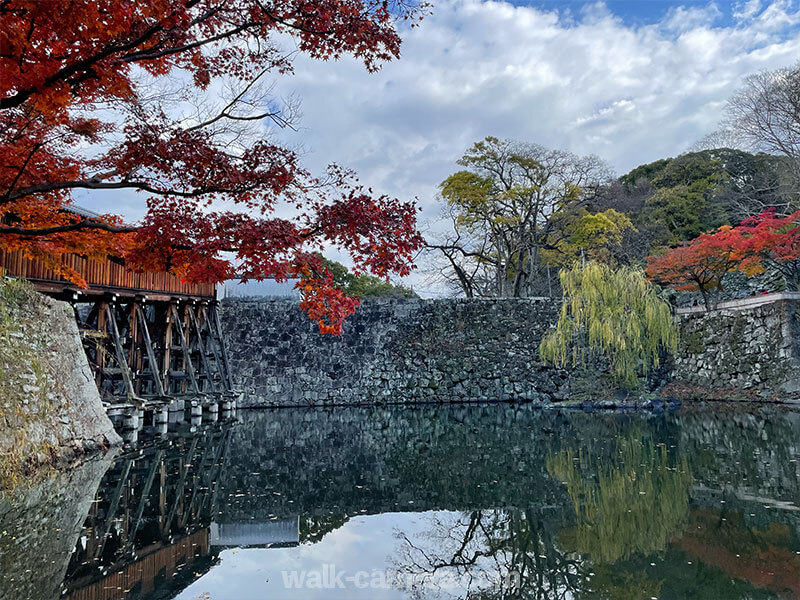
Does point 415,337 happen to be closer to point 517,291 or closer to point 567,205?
point 517,291

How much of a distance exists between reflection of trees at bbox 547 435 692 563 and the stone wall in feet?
14.9

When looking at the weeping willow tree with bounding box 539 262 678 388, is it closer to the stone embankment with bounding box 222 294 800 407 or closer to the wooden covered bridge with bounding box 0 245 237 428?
the stone embankment with bounding box 222 294 800 407

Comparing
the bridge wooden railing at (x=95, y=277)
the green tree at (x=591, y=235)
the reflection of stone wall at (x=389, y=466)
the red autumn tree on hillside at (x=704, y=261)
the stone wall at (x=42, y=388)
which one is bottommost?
the reflection of stone wall at (x=389, y=466)

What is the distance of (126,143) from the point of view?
4.48 metres

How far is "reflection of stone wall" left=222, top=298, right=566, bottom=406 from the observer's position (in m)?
14.4

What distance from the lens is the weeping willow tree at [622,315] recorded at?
1220cm

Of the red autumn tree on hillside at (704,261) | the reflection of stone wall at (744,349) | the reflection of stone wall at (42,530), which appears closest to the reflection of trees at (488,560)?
the reflection of stone wall at (42,530)

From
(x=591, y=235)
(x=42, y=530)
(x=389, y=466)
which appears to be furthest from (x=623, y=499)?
(x=591, y=235)

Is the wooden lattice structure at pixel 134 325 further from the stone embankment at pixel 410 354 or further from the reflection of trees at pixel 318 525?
the reflection of trees at pixel 318 525

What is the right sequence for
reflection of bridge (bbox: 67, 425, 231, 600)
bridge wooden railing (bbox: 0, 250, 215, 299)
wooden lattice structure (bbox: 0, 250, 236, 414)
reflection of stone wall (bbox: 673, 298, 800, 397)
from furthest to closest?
1. reflection of stone wall (bbox: 673, 298, 800, 397)
2. wooden lattice structure (bbox: 0, 250, 236, 414)
3. bridge wooden railing (bbox: 0, 250, 215, 299)
4. reflection of bridge (bbox: 67, 425, 231, 600)

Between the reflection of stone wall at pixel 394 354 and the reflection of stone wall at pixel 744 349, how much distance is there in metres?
3.33

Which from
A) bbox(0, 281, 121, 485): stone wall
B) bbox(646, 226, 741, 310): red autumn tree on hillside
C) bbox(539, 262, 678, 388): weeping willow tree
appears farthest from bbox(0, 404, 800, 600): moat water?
bbox(646, 226, 741, 310): red autumn tree on hillside

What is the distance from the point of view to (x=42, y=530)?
10.9 ft

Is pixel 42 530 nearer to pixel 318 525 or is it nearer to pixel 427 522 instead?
pixel 318 525
